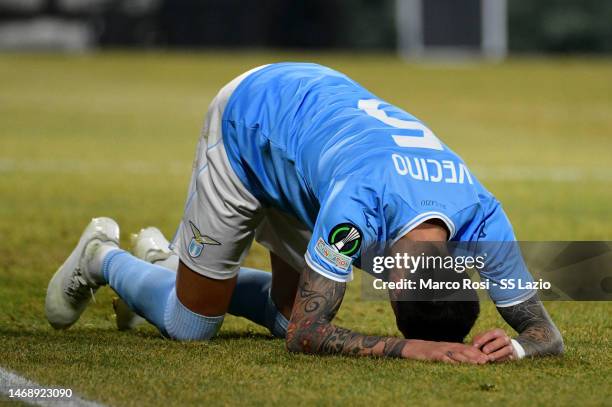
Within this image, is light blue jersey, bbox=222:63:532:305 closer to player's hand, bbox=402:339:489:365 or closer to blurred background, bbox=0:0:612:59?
player's hand, bbox=402:339:489:365

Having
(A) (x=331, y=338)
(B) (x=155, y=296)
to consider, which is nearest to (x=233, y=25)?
(B) (x=155, y=296)

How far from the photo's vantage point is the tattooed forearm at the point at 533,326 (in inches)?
193

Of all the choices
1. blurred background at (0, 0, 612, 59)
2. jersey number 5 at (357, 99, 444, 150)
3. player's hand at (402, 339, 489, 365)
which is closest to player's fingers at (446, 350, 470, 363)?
player's hand at (402, 339, 489, 365)

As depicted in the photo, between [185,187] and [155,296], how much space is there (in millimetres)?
6901

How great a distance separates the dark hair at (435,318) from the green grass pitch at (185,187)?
13 centimetres

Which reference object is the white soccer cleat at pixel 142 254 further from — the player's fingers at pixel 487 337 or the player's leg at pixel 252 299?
the player's fingers at pixel 487 337

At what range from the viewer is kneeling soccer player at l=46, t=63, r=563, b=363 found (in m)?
4.62

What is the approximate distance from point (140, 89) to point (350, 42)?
1263 centimetres

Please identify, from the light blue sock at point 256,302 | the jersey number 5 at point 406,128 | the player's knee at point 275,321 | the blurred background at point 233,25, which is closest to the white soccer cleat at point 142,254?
the light blue sock at point 256,302

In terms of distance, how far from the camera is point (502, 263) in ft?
15.7

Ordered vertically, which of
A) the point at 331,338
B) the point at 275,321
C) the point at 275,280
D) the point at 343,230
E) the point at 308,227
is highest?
the point at 343,230

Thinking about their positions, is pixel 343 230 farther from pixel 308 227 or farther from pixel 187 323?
pixel 187 323

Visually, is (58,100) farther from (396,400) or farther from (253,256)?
(396,400)

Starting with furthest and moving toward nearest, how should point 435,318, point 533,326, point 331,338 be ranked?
point 533,326
point 331,338
point 435,318
